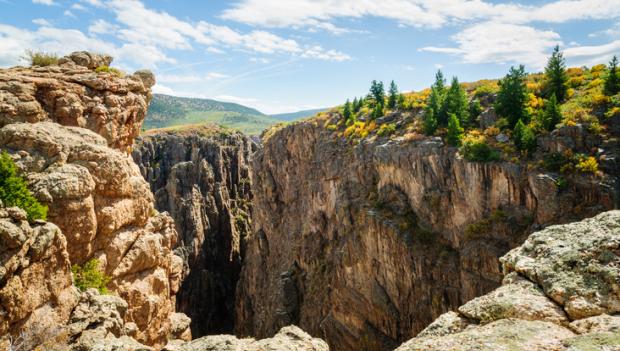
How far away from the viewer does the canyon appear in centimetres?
1098

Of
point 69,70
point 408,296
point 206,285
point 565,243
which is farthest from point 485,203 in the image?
point 206,285

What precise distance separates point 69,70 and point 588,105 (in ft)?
137

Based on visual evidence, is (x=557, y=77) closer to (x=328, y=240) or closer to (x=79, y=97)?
(x=328, y=240)

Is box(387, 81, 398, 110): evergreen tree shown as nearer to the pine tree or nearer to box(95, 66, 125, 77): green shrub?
the pine tree

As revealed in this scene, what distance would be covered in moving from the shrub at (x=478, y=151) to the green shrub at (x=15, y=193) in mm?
32213

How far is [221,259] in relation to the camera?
103562 millimetres

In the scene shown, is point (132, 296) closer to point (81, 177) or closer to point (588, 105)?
point (81, 177)

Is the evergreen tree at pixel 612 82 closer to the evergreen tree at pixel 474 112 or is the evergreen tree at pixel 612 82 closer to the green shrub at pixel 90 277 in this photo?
the evergreen tree at pixel 474 112

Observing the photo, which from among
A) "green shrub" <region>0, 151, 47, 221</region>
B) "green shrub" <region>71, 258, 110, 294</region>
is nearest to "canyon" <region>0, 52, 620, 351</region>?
"green shrub" <region>71, 258, 110, 294</region>

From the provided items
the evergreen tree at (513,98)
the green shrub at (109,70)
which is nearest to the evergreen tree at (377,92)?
the evergreen tree at (513,98)

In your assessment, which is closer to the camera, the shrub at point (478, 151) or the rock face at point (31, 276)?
the rock face at point (31, 276)

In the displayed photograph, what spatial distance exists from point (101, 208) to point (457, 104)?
37.0 metres

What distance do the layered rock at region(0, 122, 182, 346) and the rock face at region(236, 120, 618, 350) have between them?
19.3 m

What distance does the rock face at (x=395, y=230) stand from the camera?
102ft
